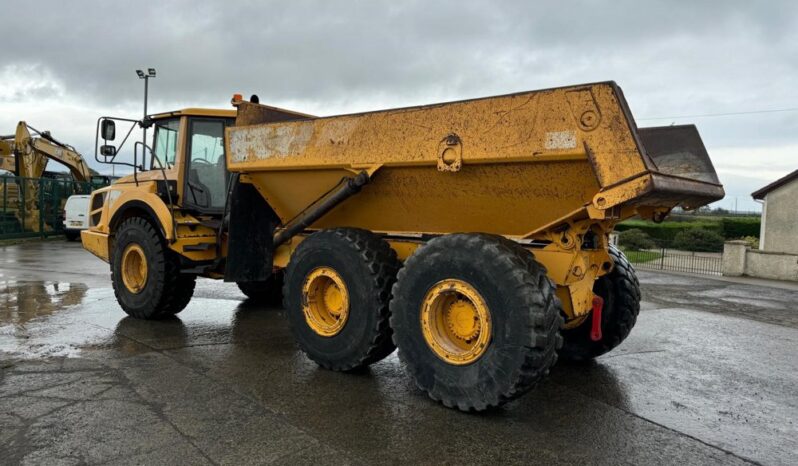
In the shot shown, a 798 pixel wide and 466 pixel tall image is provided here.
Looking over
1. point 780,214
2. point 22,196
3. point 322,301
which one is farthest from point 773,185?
point 22,196

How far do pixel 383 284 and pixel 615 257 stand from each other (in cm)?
223

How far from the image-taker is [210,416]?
383cm

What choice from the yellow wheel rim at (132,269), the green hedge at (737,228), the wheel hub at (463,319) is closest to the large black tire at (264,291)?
the yellow wheel rim at (132,269)

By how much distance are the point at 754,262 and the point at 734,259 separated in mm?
525

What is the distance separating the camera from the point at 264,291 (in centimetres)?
837

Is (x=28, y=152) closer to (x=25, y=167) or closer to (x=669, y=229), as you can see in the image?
(x=25, y=167)

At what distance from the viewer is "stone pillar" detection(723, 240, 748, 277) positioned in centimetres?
1514

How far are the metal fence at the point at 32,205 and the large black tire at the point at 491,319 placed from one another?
18.6 meters

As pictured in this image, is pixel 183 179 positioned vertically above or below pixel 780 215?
below

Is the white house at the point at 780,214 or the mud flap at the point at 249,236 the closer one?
the mud flap at the point at 249,236

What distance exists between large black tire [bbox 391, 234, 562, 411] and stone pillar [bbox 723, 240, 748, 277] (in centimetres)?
1382

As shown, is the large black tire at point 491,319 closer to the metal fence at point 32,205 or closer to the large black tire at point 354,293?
the large black tire at point 354,293

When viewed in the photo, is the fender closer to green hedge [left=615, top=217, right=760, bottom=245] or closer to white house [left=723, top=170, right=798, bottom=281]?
white house [left=723, top=170, right=798, bottom=281]

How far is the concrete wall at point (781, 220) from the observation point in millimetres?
20406
